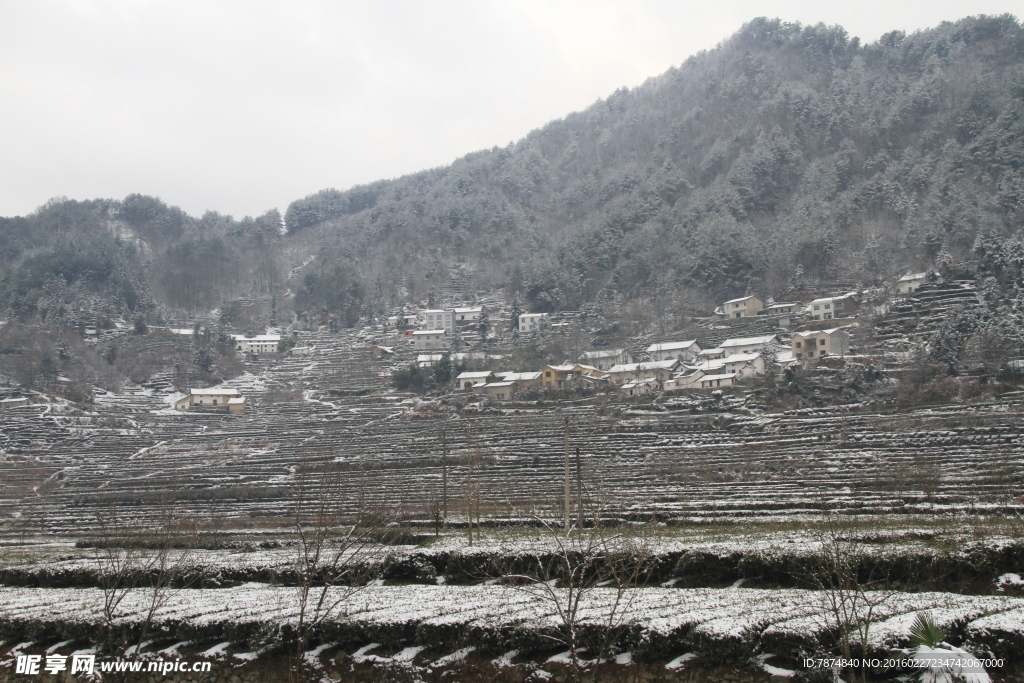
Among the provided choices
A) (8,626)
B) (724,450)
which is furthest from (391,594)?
(724,450)

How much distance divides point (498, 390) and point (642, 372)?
38.6 feet

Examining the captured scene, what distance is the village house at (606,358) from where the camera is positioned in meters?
64.9

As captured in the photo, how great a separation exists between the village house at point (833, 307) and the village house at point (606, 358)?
16788 millimetres

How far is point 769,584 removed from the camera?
45.6ft

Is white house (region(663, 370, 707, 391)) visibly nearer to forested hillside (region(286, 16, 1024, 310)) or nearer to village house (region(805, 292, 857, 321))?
village house (region(805, 292, 857, 321))

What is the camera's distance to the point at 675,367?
5781 centimetres

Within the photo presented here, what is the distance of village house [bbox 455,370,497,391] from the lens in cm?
6182

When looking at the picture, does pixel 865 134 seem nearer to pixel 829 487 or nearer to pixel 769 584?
pixel 829 487

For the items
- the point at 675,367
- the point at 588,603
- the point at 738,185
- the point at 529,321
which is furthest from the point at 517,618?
the point at 738,185

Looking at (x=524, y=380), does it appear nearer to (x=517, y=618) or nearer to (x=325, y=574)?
(x=325, y=574)

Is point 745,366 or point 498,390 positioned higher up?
point 745,366

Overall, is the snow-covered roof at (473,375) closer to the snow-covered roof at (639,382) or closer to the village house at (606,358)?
the village house at (606,358)

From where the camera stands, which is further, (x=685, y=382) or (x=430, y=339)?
(x=430, y=339)

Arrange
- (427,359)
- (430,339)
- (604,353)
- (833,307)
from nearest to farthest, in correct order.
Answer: (833,307) → (604,353) → (427,359) → (430,339)
